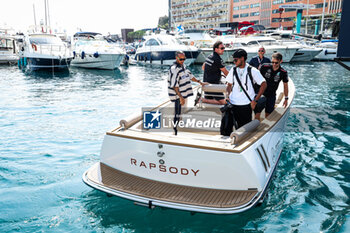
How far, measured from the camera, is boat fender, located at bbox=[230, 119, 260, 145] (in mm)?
3782

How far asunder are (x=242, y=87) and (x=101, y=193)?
9.29 ft

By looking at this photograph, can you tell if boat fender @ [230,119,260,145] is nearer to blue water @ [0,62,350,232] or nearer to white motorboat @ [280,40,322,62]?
blue water @ [0,62,350,232]

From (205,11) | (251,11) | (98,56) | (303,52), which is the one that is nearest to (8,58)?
(98,56)

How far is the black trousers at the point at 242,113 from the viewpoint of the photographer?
446cm

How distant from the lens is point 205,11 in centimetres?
10106

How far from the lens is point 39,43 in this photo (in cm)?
2403

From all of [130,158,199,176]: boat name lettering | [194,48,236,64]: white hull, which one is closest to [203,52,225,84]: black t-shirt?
[130,158,199,176]: boat name lettering

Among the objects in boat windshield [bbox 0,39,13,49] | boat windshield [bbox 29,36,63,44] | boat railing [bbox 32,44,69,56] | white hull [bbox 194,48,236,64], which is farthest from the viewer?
boat windshield [bbox 0,39,13,49]

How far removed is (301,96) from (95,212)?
11004 mm

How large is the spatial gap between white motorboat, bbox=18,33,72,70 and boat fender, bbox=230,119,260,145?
70.7ft

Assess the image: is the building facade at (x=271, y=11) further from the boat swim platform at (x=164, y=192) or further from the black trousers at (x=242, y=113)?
the boat swim platform at (x=164, y=192)

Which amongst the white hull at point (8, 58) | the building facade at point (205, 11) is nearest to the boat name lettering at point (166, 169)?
the white hull at point (8, 58)

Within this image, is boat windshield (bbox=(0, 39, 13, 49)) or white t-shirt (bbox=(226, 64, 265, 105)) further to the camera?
boat windshield (bbox=(0, 39, 13, 49))

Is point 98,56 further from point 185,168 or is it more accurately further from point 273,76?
point 185,168
